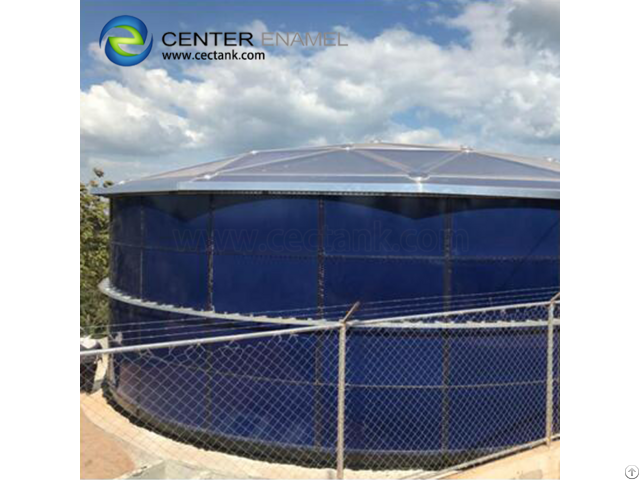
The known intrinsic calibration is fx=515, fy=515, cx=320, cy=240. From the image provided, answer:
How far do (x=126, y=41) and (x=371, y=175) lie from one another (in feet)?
17.8

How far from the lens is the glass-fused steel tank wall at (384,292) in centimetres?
784

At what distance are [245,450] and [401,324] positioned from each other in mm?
3309

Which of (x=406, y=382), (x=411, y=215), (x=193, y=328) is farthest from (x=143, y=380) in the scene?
(x=411, y=215)

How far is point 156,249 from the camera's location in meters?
9.27

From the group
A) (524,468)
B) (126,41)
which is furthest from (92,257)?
(524,468)

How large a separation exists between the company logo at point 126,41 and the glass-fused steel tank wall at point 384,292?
11.2 ft

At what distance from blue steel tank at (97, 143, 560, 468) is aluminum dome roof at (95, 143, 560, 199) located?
0.14 feet

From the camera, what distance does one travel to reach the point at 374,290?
7.91 metres

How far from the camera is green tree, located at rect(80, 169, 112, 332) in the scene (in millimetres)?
16609

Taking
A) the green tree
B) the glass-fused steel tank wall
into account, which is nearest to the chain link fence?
the glass-fused steel tank wall
